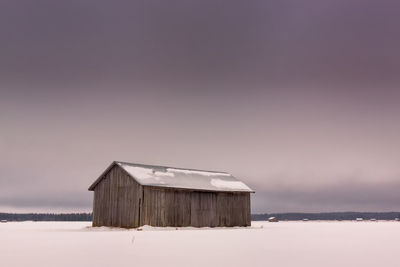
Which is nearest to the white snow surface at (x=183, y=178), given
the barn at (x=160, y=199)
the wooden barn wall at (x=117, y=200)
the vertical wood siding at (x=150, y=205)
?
the barn at (x=160, y=199)

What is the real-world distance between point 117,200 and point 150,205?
3.59 meters

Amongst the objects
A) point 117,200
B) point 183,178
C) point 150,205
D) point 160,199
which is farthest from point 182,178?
point 117,200

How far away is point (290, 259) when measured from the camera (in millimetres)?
11977

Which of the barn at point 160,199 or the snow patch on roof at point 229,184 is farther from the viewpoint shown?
the snow patch on roof at point 229,184

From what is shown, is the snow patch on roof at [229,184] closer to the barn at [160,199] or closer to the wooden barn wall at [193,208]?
the barn at [160,199]

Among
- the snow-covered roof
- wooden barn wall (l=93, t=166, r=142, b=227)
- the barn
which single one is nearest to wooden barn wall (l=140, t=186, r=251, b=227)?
the barn

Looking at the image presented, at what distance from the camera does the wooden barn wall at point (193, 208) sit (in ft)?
131

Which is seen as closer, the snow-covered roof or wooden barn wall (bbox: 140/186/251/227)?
wooden barn wall (bbox: 140/186/251/227)

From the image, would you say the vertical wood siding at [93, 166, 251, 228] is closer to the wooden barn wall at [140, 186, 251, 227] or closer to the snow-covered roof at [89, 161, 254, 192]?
the wooden barn wall at [140, 186, 251, 227]

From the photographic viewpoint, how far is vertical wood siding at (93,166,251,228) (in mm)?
39625

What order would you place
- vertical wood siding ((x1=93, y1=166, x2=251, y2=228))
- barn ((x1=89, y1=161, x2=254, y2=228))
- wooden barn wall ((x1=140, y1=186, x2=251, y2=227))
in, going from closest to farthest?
1. vertical wood siding ((x1=93, y1=166, x2=251, y2=228))
2. barn ((x1=89, y1=161, x2=254, y2=228))
3. wooden barn wall ((x1=140, y1=186, x2=251, y2=227))

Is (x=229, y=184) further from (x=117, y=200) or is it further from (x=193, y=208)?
(x=117, y=200)

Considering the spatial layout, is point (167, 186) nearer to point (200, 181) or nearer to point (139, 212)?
point (139, 212)

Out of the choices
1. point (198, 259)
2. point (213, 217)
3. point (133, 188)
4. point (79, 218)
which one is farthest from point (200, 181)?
point (79, 218)
